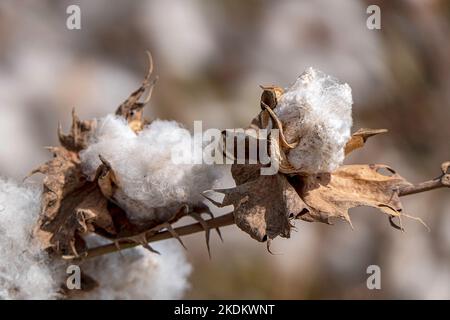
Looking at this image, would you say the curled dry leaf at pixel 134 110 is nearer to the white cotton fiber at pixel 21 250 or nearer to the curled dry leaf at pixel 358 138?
the white cotton fiber at pixel 21 250

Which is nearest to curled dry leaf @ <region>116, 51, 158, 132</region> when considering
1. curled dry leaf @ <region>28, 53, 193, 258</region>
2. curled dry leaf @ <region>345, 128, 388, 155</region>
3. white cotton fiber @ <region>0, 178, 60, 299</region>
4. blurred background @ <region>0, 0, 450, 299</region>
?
curled dry leaf @ <region>28, 53, 193, 258</region>

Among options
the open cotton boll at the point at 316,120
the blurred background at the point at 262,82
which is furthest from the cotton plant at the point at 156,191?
the blurred background at the point at 262,82

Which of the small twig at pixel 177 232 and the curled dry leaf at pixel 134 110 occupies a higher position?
the curled dry leaf at pixel 134 110

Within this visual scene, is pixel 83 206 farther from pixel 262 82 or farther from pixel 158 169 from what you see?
pixel 262 82

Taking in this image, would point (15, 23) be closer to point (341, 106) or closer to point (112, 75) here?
point (112, 75)

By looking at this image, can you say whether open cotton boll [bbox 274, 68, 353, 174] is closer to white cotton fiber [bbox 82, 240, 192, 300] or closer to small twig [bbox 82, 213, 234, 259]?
small twig [bbox 82, 213, 234, 259]

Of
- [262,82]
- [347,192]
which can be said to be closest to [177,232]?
[347,192]

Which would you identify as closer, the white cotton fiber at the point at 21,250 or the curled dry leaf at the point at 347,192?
the curled dry leaf at the point at 347,192

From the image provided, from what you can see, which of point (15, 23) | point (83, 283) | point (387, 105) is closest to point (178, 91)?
point (15, 23)
